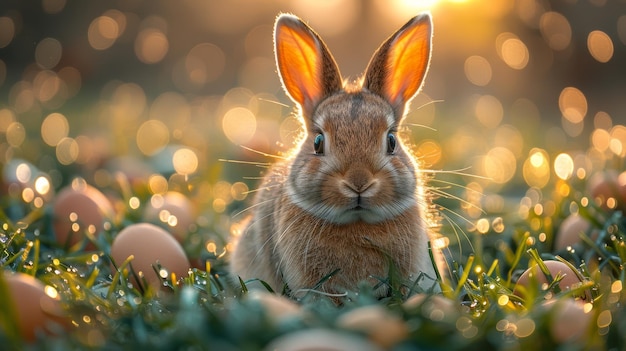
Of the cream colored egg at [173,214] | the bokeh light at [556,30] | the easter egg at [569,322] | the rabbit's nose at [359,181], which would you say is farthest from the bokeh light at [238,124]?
the easter egg at [569,322]

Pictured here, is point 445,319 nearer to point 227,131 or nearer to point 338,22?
point 227,131

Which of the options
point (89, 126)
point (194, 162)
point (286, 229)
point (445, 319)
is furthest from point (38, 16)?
point (445, 319)

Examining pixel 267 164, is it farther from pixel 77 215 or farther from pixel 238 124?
pixel 238 124

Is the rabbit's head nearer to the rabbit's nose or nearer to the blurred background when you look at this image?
the rabbit's nose

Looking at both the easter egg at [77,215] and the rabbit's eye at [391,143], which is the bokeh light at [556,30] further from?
the easter egg at [77,215]

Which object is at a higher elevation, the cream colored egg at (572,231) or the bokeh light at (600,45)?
the bokeh light at (600,45)

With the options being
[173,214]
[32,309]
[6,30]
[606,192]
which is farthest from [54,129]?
[32,309]

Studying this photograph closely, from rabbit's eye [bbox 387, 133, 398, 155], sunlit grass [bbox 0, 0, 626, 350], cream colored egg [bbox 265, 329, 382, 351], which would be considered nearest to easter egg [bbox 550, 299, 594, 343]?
sunlit grass [bbox 0, 0, 626, 350]
